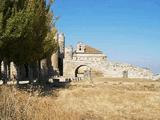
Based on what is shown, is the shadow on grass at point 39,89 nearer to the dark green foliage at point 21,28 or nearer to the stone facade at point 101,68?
the dark green foliage at point 21,28

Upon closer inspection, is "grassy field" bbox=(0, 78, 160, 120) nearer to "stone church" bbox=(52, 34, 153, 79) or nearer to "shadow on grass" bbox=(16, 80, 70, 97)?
"shadow on grass" bbox=(16, 80, 70, 97)

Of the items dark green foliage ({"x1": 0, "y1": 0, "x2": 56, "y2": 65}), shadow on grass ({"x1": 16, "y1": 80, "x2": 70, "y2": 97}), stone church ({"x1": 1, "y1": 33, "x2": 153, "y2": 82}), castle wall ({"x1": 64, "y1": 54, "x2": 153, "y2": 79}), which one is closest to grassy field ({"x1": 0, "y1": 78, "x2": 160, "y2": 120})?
shadow on grass ({"x1": 16, "y1": 80, "x2": 70, "y2": 97})

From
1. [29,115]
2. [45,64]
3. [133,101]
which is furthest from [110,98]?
[45,64]

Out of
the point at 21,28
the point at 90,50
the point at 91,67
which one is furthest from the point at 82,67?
the point at 21,28

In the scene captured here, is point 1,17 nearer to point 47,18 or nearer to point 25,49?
point 25,49

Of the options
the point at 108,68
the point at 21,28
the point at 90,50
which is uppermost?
the point at 90,50

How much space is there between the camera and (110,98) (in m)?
27.6

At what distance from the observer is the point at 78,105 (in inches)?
865

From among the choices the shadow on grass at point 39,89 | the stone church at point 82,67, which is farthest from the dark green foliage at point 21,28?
the stone church at point 82,67

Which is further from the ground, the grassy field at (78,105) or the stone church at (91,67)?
the stone church at (91,67)

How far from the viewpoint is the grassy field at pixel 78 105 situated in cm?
1007

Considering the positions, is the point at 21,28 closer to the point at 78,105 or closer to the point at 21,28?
the point at 21,28

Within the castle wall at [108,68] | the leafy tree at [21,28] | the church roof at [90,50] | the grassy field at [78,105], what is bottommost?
the grassy field at [78,105]

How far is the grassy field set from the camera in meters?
10.1
